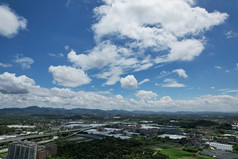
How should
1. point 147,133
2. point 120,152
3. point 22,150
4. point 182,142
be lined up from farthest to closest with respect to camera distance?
1. point 147,133
2. point 182,142
3. point 120,152
4. point 22,150

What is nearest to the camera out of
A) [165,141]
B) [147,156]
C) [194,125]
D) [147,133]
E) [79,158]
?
[79,158]

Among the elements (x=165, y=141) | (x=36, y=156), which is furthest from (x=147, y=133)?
(x=36, y=156)

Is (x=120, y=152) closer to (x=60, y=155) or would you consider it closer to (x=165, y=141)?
(x=60, y=155)

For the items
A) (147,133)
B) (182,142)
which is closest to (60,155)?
(182,142)

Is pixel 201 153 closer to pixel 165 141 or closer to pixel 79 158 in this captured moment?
pixel 165 141

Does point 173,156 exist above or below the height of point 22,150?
below

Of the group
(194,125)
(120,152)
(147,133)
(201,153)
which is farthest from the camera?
(194,125)

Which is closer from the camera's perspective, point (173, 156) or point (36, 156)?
point (36, 156)

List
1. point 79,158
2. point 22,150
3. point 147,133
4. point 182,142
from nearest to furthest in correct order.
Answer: point 22,150, point 79,158, point 182,142, point 147,133

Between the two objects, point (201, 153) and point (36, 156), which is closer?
point (36, 156)
